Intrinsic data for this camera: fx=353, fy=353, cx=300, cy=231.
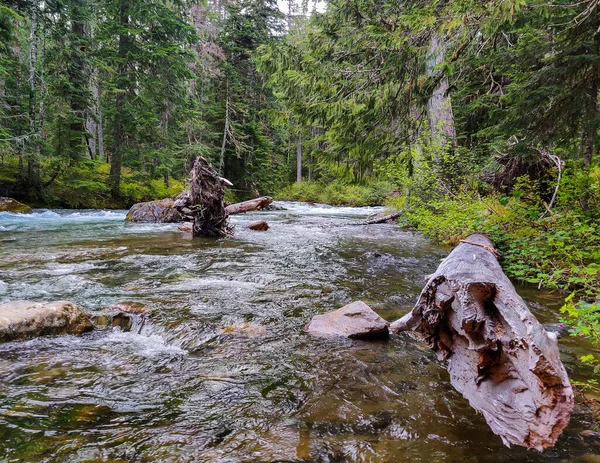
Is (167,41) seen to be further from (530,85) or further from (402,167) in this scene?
(530,85)

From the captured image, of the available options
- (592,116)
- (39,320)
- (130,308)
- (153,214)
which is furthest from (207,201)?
(592,116)

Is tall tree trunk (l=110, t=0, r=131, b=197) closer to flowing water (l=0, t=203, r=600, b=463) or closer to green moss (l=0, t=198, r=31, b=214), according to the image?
green moss (l=0, t=198, r=31, b=214)

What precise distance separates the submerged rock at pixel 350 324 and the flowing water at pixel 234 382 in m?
0.15

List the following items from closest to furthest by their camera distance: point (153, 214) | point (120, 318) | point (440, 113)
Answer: point (120, 318), point (440, 113), point (153, 214)

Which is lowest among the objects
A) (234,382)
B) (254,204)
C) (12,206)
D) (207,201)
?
(234,382)

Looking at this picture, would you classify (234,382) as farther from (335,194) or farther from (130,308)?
(335,194)

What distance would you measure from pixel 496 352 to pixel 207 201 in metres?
9.24

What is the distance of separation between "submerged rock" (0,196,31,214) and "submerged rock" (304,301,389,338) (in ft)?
47.0

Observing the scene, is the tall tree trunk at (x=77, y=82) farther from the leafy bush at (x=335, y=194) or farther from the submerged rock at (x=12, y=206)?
the leafy bush at (x=335, y=194)

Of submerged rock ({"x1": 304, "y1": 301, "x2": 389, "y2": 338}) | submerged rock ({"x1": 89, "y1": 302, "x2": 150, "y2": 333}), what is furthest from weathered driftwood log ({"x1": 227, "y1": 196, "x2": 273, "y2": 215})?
submerged rock ({"x1": 304, "y1": 301, "x2": 389, "y2": 338})

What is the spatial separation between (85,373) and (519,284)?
5656 mm

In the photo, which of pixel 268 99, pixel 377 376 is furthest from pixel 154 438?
pixel 268 99

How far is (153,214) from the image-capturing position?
45.0ft

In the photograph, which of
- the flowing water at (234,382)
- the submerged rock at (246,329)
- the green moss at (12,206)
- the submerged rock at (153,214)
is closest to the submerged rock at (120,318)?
the flowing water at (234,382)
